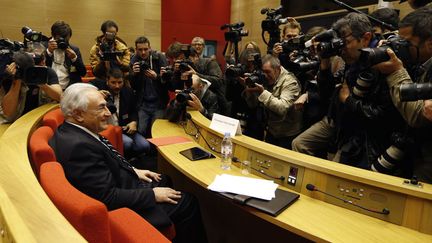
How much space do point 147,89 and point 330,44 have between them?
2.33 meters

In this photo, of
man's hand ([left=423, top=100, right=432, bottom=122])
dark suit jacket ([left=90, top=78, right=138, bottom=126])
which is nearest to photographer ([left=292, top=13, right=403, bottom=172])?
man's hand ([left=423, top=100, right=432, bottom=122])

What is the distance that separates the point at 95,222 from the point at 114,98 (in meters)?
2.53

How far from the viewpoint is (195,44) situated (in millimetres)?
4039

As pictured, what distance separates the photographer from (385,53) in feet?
4.98

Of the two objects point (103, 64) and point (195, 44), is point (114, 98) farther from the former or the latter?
point (195, 44)

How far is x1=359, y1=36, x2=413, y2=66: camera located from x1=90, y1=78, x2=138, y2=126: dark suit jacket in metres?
2.47

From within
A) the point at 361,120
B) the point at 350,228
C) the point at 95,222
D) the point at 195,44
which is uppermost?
the point at 195,44

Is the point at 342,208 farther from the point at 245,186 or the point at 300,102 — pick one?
the point at 300,102

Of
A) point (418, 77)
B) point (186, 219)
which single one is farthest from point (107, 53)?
point (418, 77)

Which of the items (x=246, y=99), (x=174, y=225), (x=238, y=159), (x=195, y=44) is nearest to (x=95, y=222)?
(x=174, y=225)

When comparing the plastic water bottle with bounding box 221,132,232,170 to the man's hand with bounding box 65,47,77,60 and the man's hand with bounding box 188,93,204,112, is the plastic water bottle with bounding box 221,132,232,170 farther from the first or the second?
the man's hand with bounding box 65,47,77,60

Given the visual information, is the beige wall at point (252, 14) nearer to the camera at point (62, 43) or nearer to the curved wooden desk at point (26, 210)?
the camera at point (62, 43)

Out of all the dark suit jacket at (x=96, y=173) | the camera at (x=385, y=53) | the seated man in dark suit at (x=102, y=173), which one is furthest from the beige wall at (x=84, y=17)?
the camera at (x=385, y=53)

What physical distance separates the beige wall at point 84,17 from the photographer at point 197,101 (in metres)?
4.73
